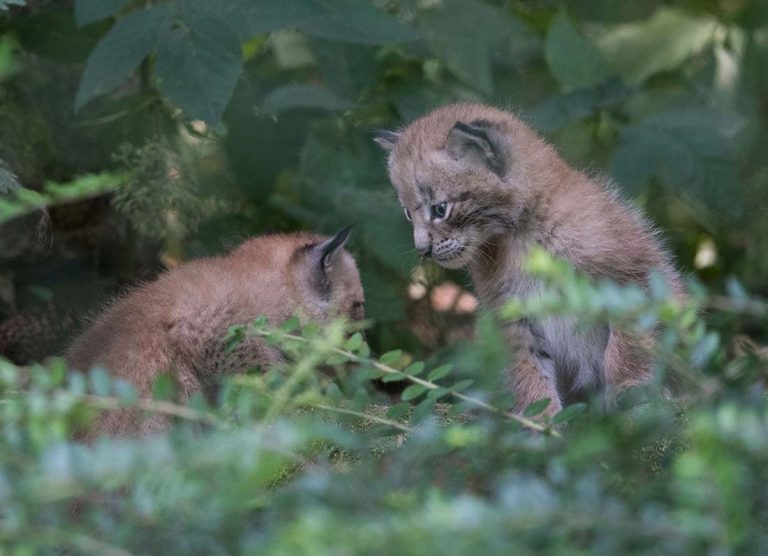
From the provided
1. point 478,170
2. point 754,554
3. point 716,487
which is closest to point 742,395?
point 754,554

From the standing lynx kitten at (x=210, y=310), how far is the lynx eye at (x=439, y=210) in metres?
0.59

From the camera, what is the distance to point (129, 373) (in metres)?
3.67

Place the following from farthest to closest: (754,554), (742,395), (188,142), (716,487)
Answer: (188,142) → (742,395) → (754,554) → (716,487)

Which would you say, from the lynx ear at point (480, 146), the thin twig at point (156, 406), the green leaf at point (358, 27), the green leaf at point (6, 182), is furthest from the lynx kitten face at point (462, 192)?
the thin twig at point (156, 406)

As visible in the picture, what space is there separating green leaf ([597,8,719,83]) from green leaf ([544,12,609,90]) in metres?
0.64

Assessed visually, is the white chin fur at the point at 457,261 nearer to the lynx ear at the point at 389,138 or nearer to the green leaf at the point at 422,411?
the lynx ear at the point at 389,138

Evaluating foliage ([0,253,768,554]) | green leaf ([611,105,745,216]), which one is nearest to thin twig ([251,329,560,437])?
foliage ([0,253,768,554])

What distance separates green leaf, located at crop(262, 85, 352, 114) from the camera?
4617 millimetres

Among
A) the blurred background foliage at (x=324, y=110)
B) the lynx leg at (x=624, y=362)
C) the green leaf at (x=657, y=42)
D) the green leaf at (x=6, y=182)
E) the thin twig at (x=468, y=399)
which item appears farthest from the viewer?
the green leaf at (x=657, y=42)

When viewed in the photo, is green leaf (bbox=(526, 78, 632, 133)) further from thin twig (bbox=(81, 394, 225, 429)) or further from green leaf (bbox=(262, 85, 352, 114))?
thin twig (bbox=(81, 394, 225, 429))

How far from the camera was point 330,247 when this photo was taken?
4.35 meters

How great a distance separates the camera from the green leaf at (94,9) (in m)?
3.92

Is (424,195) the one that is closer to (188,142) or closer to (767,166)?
(188,142)

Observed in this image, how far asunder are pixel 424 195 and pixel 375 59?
1438mm
